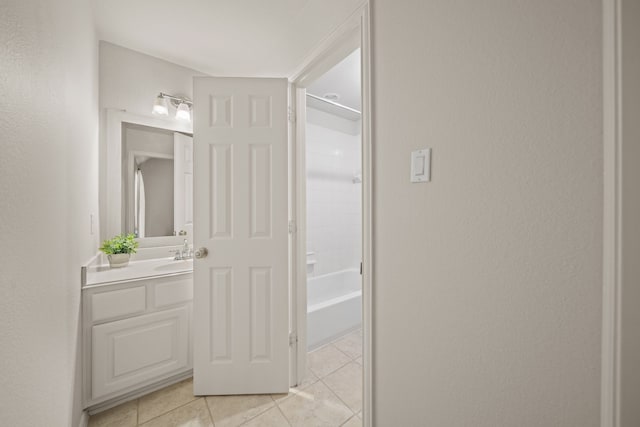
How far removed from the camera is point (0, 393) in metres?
0.56

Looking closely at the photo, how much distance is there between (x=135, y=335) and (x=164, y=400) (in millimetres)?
465

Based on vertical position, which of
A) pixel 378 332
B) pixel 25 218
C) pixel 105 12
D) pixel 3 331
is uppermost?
pixel 105 12

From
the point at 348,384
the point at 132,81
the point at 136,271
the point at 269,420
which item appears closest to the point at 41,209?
the point at 136,271

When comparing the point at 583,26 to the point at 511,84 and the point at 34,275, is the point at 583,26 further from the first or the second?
the point at 34,275

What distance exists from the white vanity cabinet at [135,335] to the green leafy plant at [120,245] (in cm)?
31

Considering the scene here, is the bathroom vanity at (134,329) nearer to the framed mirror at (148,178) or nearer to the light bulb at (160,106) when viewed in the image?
the framed mirror at (148,178)

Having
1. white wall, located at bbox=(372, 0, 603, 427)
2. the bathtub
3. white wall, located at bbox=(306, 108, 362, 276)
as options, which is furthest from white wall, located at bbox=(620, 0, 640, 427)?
white wall, located at bbox=(306, 108, 362, 276)

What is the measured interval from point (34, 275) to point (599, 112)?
1554mm

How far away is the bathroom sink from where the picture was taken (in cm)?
179

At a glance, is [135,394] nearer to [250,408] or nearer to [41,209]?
[250,408]

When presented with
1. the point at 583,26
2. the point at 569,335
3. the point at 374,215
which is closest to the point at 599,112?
the point at 583,26

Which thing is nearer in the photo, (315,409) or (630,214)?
(630,214)

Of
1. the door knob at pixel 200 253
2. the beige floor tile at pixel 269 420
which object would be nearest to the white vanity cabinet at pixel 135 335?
the door knob at pixel 200 253

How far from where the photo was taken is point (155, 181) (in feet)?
6.75
